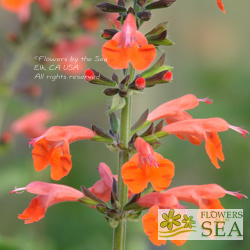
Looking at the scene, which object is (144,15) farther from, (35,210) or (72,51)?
(72,51)

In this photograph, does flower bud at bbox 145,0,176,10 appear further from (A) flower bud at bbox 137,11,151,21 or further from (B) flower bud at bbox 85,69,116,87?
(B) flower bud at bbox 85,69,116,87

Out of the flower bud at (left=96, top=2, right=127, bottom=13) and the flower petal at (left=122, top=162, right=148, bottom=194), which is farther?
the flower bud at (left=96, top=2, right=127, bottom=13)

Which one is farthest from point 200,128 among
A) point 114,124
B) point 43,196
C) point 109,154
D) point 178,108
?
point 109,154

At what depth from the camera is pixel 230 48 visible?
199 inches

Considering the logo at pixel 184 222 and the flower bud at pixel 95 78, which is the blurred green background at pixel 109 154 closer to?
the flower bud at pixel 95 78

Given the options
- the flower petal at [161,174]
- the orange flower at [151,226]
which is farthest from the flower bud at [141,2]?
the orange flower at [151,226]

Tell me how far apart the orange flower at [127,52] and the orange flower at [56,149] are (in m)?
0.24

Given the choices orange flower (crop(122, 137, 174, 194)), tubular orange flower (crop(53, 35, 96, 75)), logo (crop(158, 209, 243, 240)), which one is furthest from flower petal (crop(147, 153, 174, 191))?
tubular orange flower (crop(53, 35, 96, 75))

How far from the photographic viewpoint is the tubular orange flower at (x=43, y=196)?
1.21 metres

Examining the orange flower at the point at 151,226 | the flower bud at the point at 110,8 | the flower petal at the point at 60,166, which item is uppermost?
the flower bud at the point at 110,8

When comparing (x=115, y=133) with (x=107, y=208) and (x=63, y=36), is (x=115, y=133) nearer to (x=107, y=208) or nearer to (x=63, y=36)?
(x=107, y=208)

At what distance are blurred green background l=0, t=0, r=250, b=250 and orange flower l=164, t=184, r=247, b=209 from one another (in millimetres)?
305

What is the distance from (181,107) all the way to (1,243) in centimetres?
75

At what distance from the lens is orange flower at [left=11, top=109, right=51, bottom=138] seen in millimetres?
2719
